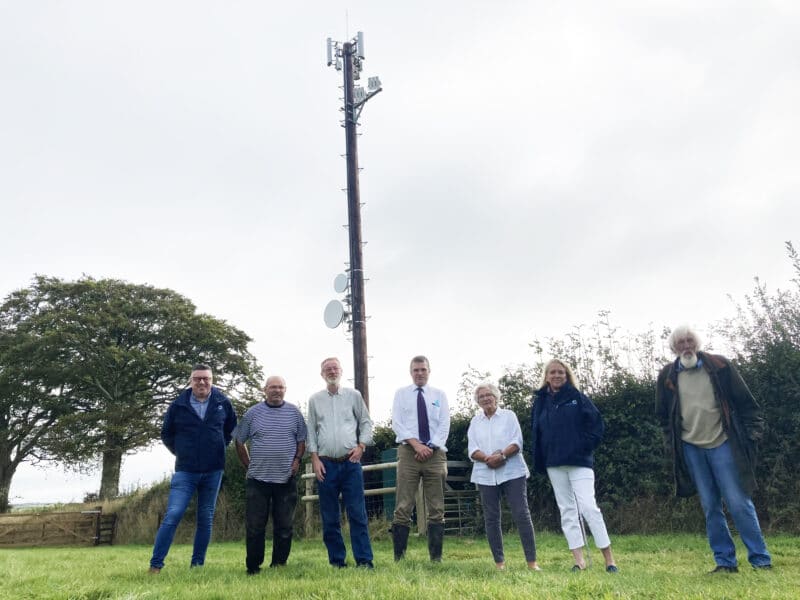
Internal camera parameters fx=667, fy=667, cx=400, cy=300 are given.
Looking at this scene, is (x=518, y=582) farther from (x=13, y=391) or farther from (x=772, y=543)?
(x=13, y=391)

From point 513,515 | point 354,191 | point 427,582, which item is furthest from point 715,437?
point 354,191

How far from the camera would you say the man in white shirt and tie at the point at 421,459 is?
5.85 meters

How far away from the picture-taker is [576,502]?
549 cm

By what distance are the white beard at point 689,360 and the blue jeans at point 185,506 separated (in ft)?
13.4

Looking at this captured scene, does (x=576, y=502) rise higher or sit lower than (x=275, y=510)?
lower

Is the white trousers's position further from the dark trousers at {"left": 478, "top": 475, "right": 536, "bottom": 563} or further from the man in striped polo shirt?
the man in striped polo shirt

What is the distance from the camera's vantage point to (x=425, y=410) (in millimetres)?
A: 5988

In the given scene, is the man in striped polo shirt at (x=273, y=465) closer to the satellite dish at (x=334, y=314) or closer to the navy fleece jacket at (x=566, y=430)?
the navy fleece jacket at (x=566, y=430)

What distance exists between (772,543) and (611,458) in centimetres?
291

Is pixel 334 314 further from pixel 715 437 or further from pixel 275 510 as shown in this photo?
pixel 715 437

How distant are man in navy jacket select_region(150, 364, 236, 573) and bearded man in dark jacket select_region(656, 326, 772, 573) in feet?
12.6

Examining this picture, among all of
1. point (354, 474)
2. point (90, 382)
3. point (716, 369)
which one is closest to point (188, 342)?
point (90, 382)

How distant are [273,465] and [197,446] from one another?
0.70 metres

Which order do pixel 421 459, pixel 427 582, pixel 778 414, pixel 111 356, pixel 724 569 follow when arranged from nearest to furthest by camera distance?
pixel 427 582 → pixel 724 569 → pixel 421 459 → pixel 778 414 → pixel 111 356
